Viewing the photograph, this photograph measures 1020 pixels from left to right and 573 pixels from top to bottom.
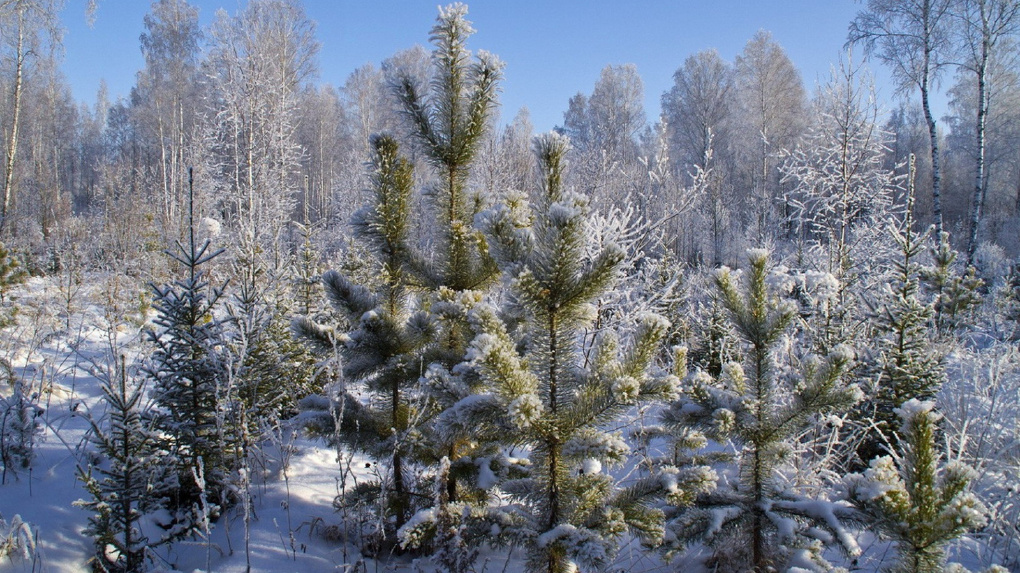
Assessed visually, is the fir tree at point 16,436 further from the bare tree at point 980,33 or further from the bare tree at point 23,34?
the bare tree at point 980,33

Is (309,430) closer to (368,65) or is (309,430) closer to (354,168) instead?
(354,168)

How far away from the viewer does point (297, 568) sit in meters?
2.66

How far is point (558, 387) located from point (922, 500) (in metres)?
1.24

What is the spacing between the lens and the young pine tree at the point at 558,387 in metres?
1.80

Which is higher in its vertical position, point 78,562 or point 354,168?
point 354,168

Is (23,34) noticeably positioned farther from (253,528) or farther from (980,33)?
(980,33)

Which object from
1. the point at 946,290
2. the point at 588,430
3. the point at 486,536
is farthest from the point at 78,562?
the point at 946,290

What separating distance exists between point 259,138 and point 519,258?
12127 millimetres

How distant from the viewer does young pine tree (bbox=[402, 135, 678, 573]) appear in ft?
5.90

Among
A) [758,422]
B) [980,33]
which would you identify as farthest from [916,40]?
[758,422]

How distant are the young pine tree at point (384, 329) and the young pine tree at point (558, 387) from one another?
0.72 meters

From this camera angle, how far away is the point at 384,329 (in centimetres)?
264

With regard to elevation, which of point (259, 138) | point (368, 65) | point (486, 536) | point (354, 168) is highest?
point (368, 65)

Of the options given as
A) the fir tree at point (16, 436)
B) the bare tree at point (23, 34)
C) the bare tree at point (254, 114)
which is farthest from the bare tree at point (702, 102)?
the fir tree at point (16, 436)
